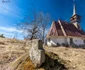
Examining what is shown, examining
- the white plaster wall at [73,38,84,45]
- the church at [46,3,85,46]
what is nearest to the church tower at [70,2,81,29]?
the church at [46,3,85,46]

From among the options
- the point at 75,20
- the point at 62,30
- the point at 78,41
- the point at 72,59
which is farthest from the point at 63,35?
the point at 72,59

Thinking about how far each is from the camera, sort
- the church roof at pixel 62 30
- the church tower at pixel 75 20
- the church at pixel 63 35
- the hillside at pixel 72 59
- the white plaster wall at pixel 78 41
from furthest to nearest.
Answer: the church tower at pixel 75 20 → the white plaster wall at pixel 78 41 → the church roof at pixel 62 30 → the church at pixel 63 35 → the hillside at pixel 72 59

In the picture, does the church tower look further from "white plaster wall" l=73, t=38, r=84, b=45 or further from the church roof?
"white plaster wall" l=73, t=38, r=84, b=45

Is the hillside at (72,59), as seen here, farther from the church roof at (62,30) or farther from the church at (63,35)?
the church roof at (62,30)

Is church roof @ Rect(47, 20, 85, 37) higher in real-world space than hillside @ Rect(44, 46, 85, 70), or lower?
higher

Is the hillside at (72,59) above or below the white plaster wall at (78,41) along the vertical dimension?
below

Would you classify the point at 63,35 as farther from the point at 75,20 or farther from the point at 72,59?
the point at 72,59

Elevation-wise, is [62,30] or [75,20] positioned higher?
[75,20]

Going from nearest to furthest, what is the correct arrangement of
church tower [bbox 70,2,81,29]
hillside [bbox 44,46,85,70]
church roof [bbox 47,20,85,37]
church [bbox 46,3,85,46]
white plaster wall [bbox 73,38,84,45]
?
hillside [bbox 44,46,85,70] → church [bbox 46,3,85,46] → church roof [bbox 47,20,85,37] → white plaster wall [bbox 73,38,84,45] → church tower [bbox 70,2,81,29]

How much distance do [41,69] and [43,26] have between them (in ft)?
85.1

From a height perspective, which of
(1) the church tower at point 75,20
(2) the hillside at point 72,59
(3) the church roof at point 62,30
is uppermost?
(1) the church tower at point 75,20

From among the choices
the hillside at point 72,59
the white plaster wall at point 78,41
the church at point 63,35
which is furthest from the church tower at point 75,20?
the hillside at point 72,59

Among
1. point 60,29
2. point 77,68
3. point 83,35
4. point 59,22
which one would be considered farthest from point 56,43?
point 77,68

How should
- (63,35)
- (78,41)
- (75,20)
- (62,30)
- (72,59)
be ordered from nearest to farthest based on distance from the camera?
1. (72,59)
2. (63,35)
3. (62,30)
4. (78,41)
5. (75,20)
